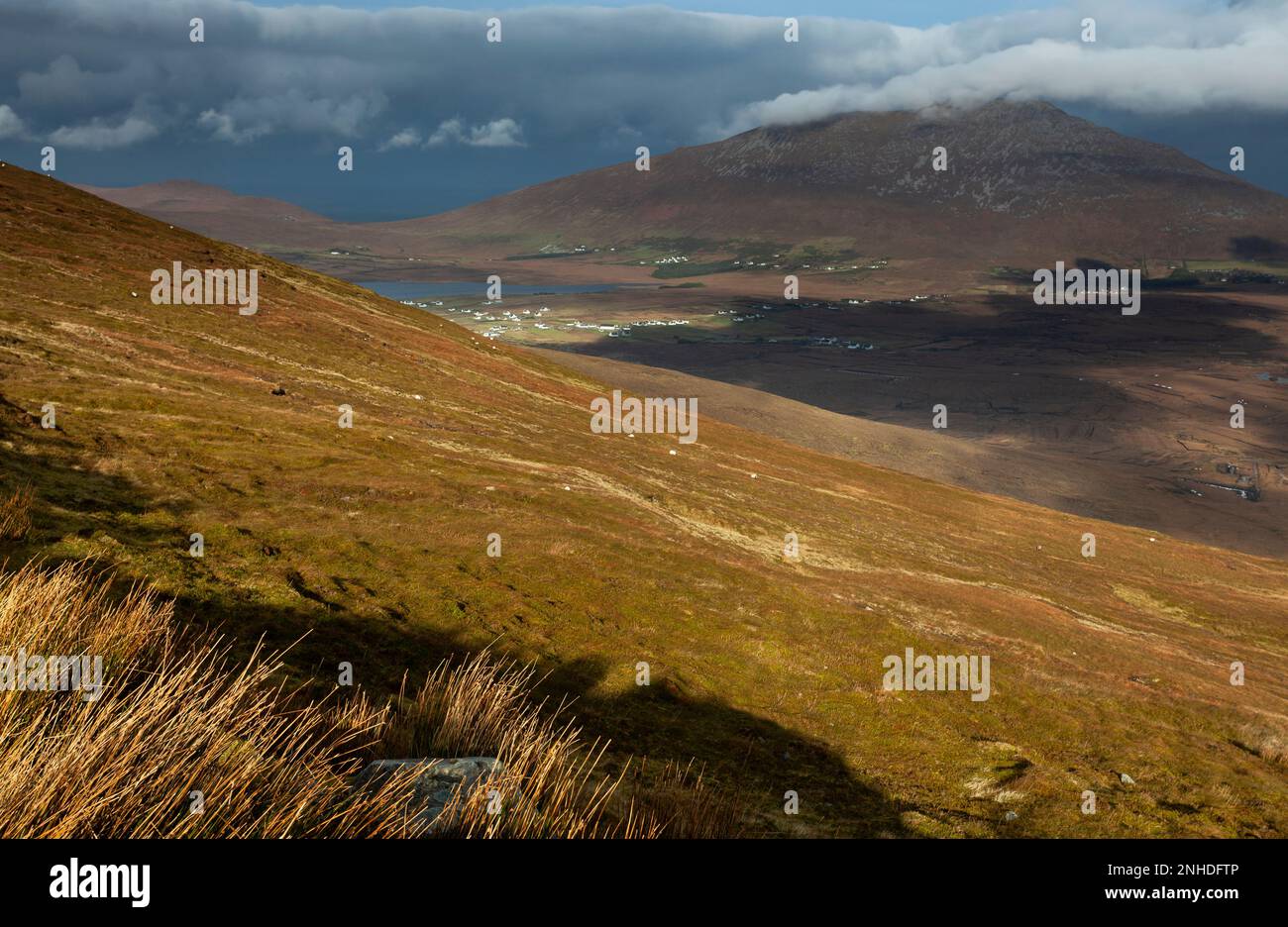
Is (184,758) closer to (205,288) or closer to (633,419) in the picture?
(205,288)

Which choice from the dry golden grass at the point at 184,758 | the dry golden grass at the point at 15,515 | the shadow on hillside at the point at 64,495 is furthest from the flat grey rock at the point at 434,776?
the dry golden grass at the point at 15,515

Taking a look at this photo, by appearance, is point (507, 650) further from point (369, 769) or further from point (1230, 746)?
point (1230, 746)

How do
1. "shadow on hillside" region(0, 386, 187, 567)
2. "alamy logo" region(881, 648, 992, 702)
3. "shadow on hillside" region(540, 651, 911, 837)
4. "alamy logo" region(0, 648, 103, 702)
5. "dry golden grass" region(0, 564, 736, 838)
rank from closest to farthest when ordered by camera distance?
1. "dry golden grass" region(0, 564, 736, 838)
2. "alamy logo" region(0, 648, 103, 702)
3. "shadow on hillside" region(540, 651, 911, 837)
4. "shadow on hillside" region(0, 386, 187, 567)
5. "alamy logo" region(881, 648, 992, 702)

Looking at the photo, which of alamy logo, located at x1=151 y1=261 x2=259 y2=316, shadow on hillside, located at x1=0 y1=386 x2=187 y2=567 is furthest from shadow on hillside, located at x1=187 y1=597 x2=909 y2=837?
alamy logo, located at x1=151 y1=261 x2=259 y2=316

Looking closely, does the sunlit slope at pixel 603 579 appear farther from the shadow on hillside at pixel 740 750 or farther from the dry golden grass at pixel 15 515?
the dry golden grass at pixel 15 515

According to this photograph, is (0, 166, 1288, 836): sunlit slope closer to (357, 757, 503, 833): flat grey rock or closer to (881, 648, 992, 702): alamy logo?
(881, 648, 992, 702): alamy logo

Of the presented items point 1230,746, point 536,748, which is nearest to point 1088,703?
point 1230,746
